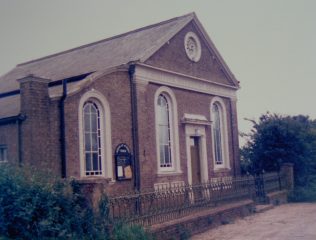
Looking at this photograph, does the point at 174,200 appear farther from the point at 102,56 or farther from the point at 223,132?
the point at 223,132

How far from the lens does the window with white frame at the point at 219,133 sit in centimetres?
2017

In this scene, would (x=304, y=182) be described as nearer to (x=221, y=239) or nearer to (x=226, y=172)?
(x=226, y=172)

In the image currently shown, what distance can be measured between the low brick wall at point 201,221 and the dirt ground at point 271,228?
236 millimetres

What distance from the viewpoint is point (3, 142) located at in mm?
13719

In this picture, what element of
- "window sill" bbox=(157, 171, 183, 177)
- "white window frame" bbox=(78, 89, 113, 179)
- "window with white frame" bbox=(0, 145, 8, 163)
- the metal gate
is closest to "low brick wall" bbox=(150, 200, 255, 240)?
the metal gate

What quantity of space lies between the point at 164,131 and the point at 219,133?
15.5 feet

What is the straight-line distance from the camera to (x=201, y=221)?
12.1 m

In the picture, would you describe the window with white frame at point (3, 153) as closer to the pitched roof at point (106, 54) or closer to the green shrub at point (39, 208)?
the pitched roof at point (106, 54)

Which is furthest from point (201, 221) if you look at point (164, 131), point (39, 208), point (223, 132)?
point (223, 132)

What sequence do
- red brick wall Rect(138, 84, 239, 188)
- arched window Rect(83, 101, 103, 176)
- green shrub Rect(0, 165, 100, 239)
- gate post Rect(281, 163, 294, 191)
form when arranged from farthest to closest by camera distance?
gate post Rect(281, 163, 294, 191), red brick wall Rect(138, 84, 239, 188), arched window Rect(83, 101, 103, 176), green shrub Rect(0, 165, 100, 239)

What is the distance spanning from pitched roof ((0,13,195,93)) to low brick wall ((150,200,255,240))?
20.5 ft

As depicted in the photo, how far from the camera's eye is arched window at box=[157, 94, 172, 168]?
16688mm

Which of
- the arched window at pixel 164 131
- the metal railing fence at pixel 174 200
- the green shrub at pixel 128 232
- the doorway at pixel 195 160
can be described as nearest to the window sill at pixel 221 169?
the doorway at pixel 195 160

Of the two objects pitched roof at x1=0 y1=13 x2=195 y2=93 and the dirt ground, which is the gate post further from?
pitched roof at x1=0 y1=13 x2=195 y2=93
